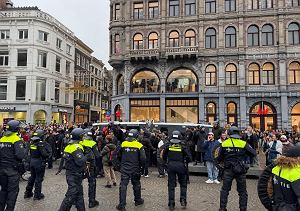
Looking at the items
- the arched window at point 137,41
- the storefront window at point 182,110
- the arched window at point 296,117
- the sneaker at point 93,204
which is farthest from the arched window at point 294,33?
the sneaker at point 93,204

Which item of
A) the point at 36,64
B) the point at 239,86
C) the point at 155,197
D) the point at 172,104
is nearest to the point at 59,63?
the point at 36,64

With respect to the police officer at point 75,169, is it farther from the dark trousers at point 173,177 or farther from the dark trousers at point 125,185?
the dark trousers at point 173,177

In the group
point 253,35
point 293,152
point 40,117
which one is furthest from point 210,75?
point 293,152

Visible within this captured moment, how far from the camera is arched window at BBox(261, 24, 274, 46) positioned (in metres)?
29.3

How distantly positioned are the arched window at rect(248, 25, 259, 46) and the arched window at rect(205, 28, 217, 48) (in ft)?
11.8

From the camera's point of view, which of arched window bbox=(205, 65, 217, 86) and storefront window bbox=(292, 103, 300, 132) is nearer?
storefront window bbox=(292, 103, 300, 132)

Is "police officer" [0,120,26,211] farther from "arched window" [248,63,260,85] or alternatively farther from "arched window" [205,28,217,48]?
"arched window" [205,28,217,48]

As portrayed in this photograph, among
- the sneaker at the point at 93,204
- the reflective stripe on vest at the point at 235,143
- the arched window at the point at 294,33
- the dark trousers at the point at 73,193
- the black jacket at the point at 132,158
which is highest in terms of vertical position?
the arched window at the point at 294,33

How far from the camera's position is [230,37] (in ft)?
99.1

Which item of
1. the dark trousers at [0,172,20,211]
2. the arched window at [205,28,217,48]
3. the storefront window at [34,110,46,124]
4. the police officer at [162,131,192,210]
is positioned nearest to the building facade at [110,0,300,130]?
the arched window at [205,28,217,48]

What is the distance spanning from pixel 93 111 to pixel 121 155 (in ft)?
153

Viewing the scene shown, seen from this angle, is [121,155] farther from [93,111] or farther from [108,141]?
[93,111]

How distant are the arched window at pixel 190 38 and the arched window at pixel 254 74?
6614 millimetres

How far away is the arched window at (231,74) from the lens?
97.9ft
